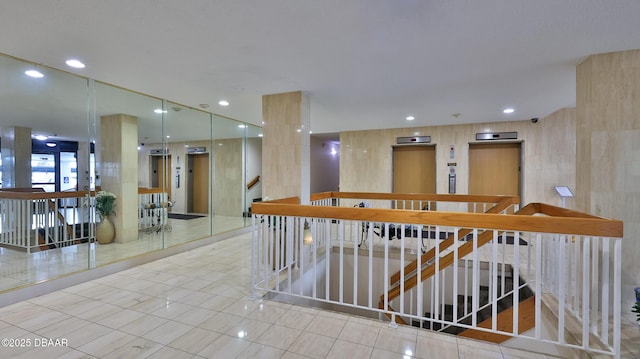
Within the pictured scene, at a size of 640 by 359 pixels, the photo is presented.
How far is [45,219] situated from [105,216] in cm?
76

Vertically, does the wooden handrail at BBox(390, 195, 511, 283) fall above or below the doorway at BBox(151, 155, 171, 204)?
below

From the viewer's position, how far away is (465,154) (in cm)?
654

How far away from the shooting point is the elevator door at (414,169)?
7.09m

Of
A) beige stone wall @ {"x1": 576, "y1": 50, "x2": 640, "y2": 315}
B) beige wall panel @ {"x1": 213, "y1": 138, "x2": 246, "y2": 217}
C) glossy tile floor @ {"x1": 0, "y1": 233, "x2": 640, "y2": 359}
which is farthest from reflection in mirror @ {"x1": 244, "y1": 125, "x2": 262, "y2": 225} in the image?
beige stone wall @ {"x1": 576, "y1": 50, "x2": 640, "y2": 315}

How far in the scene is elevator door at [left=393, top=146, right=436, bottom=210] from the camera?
7090mm

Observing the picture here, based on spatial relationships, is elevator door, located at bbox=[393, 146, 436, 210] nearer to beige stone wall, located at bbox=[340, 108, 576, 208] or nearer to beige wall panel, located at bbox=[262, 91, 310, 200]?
beige stone wall, located at bbox=[340, 108, 576, 208]

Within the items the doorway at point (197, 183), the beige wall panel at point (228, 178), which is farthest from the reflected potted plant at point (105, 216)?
the doorway at point (197, 183)

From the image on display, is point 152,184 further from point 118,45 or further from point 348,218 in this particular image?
point 348,218

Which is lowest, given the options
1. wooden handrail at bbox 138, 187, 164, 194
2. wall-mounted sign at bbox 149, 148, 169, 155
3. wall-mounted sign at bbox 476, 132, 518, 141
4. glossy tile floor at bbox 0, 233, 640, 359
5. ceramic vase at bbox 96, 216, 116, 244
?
glossy tile floor at bbox 0, 233, 640, 359

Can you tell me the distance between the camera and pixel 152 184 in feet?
17.5

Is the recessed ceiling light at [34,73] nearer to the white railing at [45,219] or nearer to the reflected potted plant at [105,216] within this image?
the white railing at [45,219]

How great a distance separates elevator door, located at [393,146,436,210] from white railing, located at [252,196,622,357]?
2.44 metres

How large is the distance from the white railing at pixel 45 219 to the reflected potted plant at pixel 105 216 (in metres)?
0.29

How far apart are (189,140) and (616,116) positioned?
7625mm
